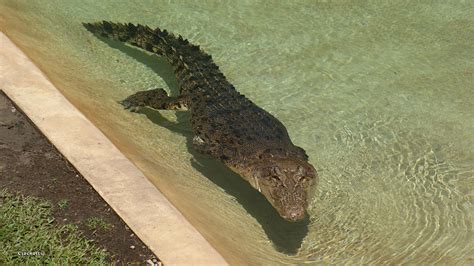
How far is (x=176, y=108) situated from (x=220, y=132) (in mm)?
656

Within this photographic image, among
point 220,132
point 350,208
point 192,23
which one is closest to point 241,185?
point 220,132

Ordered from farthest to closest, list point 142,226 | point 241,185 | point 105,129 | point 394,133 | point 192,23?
point 192,23 < point 394,133 < point 241,185 < point 105,129 < point 142,226

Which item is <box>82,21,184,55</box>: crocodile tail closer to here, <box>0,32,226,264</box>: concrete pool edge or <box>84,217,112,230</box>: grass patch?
<box>0,32,226,264</box>: concrete pool edge

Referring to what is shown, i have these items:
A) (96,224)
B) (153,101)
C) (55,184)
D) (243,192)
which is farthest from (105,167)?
(153,101)

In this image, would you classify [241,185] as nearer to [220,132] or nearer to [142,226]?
[220,132]

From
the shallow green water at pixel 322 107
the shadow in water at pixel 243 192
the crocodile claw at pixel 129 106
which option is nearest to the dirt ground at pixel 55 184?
the shallow green water at pixel 322 107

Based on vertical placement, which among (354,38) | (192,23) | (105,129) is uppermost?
(105,129)

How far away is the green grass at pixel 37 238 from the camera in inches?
145

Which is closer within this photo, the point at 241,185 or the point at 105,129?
the point at 105,129

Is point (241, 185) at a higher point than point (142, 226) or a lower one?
lower

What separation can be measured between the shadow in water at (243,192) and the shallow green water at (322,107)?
16mm

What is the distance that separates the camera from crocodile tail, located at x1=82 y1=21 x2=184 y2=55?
692 centimetres

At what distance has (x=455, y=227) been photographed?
196 inches

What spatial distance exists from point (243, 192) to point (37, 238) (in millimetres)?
2058
